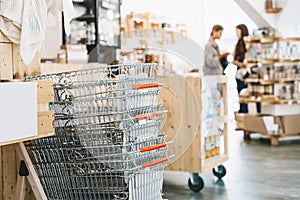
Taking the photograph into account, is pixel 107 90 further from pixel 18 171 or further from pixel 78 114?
pixel 18 171

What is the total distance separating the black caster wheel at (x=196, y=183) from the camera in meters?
4.39

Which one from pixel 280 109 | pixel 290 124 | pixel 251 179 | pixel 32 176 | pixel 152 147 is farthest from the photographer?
pixel 280 109

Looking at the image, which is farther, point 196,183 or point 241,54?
point 241,54

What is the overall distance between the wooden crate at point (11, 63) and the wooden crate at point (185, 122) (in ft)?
5.60

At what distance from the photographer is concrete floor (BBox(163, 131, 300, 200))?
4215 mm

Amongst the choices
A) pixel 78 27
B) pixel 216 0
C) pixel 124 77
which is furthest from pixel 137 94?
pixel 216 0

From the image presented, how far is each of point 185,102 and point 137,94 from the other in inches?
69.2

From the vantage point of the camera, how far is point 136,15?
7.77 metres

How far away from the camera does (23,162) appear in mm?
2746

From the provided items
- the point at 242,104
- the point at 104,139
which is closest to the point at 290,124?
the point at 242,104

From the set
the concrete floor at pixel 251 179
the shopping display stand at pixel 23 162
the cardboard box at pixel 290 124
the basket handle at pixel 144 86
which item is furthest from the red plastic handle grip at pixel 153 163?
the cardboard box at pixel 290 124

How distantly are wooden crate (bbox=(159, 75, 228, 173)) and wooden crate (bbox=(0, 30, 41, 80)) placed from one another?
171 centimetres

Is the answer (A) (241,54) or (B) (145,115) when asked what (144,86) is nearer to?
(B) (145,115)

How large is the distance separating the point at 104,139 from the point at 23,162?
458 millimetres
